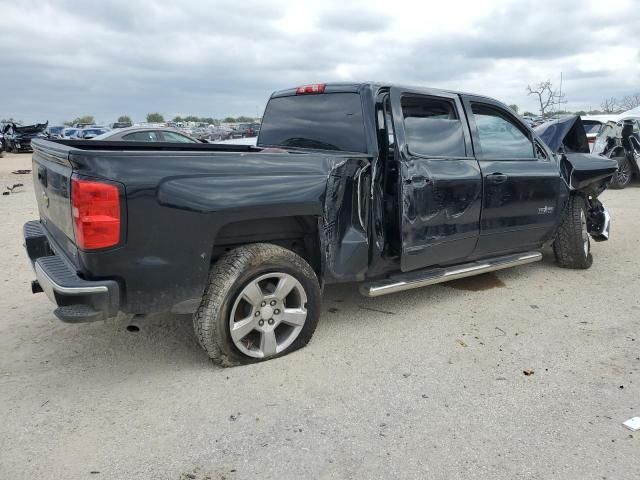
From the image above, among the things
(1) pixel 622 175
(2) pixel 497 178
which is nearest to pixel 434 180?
(2) pixel 497 178

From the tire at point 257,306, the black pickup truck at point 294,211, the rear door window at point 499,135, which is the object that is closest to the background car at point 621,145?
the black pickup truck at point 294,211

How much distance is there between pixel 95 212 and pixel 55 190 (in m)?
0.66

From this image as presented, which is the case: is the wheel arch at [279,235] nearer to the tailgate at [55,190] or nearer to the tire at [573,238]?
the tailgate at [55,190]

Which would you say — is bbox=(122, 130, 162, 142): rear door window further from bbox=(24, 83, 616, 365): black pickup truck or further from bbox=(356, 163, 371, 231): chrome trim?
bbox=(356, 163, 371, 231): chrome trim

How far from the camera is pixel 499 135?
4711mm

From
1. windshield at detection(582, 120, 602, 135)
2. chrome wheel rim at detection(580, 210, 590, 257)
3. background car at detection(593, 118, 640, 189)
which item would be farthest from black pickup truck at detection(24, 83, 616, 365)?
windshield at detection(582, 120, 602, 135)

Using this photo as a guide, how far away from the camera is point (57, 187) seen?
309 centimetres

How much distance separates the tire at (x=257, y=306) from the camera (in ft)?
10.4

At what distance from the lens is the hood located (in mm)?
5695

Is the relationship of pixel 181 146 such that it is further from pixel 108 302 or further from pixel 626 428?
pixel 626 428

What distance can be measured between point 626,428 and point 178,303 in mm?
2571

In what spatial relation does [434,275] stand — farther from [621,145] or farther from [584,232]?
[621,145]

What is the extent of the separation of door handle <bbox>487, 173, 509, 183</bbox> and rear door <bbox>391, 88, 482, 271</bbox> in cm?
15

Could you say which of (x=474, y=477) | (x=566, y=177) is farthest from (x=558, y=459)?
(x=566, y=177)
